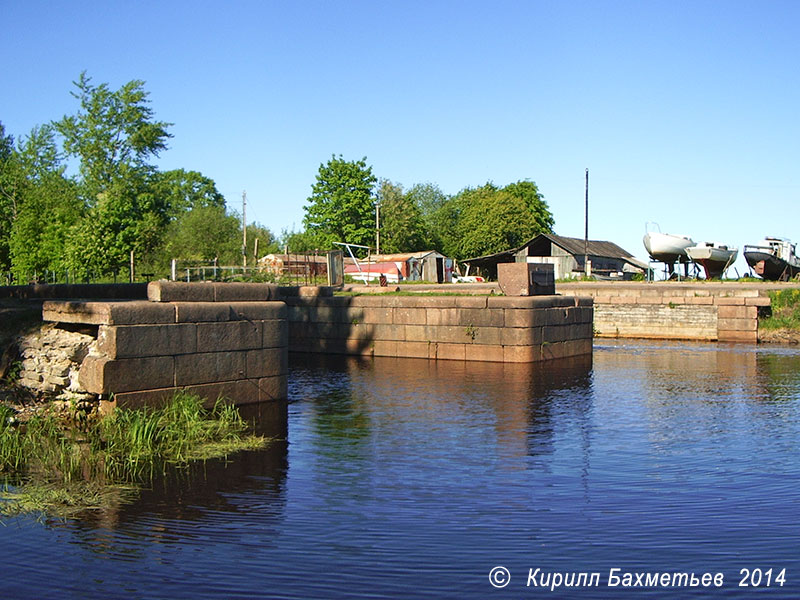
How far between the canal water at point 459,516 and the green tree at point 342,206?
5433 cm

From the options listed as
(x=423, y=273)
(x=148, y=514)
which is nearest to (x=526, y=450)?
(x=148, y=514)

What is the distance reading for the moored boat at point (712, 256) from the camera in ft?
143

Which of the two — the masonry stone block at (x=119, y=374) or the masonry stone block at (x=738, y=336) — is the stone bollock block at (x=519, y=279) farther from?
the masonry stone block at (x=738, y=336)

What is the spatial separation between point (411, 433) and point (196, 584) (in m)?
6.08

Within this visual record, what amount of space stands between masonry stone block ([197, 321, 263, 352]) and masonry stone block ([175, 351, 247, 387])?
110 mm

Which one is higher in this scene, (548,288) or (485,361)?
(548,288)

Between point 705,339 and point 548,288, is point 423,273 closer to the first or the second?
point 705,339

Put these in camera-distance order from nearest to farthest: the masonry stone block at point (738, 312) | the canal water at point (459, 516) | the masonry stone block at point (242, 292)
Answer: the canal water at point (459, 516) < the masonry stone block at point (242, 292) < the masonry stone block at point (738, 312)

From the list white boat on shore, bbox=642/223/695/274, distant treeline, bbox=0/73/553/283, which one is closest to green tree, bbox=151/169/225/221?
distant treeline, bbox=0/73/553/283

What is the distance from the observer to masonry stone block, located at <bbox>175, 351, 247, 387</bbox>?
1162 cm

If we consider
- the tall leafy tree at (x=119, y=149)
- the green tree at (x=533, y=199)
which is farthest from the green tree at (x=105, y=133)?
the green tree at (x=533, y=199)

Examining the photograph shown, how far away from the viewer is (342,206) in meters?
68.1

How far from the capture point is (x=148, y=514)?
7.46 metres

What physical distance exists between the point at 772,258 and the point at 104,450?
131 ft
